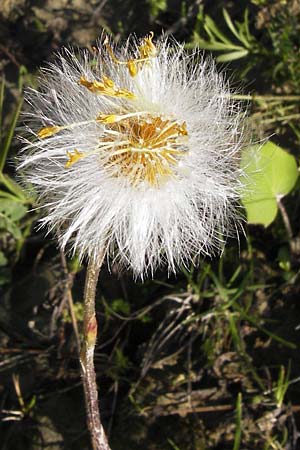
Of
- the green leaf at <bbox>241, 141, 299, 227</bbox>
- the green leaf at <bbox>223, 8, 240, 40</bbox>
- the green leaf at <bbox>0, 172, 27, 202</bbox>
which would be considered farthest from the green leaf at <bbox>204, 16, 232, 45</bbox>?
the green leaf at <bbox>0, 172, 27, 202</bbox>

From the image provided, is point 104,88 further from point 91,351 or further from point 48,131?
point 91,351

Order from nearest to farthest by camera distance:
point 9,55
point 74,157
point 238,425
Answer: point 74,157 < point 238,425 < point 9,55

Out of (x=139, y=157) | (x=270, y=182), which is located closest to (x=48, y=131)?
(x=139, y=157)

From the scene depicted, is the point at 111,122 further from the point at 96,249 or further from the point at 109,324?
the point at 109,324

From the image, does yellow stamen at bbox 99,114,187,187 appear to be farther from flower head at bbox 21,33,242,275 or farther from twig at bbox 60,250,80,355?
twig at bbox 60,250,80,355

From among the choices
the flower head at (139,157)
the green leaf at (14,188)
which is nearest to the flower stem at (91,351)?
the flower head at (139,157)

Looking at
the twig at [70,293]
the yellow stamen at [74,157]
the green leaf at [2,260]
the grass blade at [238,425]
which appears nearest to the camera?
the yellow stamen at [74,157]

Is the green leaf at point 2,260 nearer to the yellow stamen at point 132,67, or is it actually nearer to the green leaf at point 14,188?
the green leaf at point 14,188
